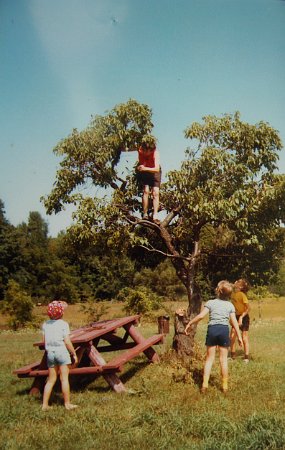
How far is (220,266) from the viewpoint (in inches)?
514

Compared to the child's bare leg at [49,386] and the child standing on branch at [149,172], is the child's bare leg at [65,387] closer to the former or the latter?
the child's bare leg at [49,386]

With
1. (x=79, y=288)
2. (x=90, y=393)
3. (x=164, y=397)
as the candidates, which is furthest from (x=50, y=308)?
(x=79, y=288)

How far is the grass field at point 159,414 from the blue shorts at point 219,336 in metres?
0.61

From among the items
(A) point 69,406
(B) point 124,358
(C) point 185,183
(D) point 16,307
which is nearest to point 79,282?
(D) point 16,307

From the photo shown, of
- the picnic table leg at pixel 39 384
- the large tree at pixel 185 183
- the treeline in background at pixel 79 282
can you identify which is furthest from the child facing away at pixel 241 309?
the treeline in background at pixel 79 282

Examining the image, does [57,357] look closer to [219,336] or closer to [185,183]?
[219,336]

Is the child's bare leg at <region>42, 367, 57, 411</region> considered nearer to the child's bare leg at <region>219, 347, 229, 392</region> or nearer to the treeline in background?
the child's bare leg at <region>219, 347, 229, 392</region>

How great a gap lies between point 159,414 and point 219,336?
1.64m

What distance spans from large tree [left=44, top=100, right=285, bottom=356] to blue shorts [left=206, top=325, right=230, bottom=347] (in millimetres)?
3355

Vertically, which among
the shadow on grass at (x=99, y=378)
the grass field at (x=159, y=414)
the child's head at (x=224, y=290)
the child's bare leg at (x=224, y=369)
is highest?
the child's head at (x=224, y=290)

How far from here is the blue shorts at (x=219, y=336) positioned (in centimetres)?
587

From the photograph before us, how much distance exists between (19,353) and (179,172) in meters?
6.29

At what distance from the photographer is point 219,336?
19.3 feet

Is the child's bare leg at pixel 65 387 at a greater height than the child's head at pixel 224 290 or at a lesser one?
lesser
